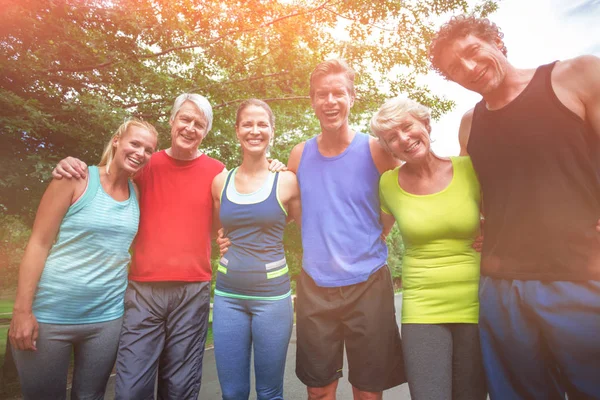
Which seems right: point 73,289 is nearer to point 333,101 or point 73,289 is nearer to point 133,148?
point 133,148

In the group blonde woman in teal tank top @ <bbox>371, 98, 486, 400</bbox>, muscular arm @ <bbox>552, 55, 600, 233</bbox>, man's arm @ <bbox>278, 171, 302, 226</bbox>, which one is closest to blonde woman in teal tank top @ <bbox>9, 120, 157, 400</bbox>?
man's arm @ <bbox>278, 171, 302, 226</bbox>

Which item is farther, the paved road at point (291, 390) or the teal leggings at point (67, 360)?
the paved road at point (291, 390)

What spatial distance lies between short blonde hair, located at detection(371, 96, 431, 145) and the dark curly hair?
0.36 metres

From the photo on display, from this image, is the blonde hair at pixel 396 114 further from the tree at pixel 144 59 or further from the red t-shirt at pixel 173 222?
the tree at pixel 144 59

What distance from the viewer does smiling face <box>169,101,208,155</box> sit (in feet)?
9.41

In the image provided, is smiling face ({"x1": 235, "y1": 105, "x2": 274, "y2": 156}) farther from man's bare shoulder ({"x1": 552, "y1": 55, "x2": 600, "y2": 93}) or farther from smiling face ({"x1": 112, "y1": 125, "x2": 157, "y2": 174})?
man's bare shoulder ({"x1": 552, "y1": 55, "x2": 600, "y2": 93})

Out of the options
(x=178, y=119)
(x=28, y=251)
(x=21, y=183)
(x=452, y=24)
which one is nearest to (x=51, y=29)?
(x=21, y=183)

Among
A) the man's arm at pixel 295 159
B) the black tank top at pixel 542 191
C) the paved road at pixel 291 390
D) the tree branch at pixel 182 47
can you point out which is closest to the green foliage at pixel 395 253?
the paved road at pixel 291 390

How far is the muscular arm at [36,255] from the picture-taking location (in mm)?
2191

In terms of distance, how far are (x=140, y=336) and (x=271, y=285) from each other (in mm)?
932

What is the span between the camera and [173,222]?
2.72 m

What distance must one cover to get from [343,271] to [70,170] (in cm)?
183

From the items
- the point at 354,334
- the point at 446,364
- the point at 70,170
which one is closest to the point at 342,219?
the point at 354,334

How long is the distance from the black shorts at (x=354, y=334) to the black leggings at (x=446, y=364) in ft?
0.93
